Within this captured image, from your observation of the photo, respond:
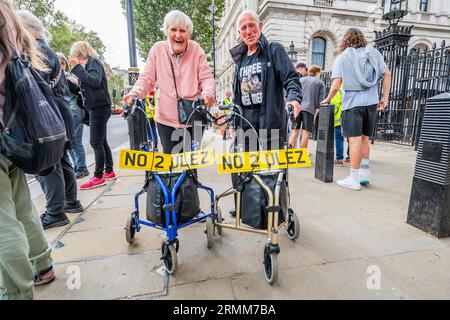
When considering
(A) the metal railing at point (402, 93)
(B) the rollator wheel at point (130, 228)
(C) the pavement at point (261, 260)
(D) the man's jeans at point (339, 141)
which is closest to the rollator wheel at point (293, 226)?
(C) the pavement at point (261, 260)

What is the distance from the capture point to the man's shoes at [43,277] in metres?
1.88

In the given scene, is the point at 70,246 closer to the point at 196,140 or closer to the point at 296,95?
the point at 196,140

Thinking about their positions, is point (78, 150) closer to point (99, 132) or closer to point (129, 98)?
point (99, 132)

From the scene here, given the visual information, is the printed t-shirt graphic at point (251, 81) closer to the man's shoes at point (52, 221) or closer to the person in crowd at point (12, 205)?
the person in crowd at point (12, 205)

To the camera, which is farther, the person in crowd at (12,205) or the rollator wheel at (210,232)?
the rollator wheel at (210,232)

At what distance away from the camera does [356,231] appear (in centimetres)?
263

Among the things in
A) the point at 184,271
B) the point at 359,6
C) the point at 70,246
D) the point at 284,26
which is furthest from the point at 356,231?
the point at 359,6

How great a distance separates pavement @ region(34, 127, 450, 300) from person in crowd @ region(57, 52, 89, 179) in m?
1.39

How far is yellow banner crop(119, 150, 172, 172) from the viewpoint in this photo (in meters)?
2.01

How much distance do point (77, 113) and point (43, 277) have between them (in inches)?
129

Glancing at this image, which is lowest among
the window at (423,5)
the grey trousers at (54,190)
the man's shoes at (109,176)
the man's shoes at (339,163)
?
the man's shoes at (109,176)

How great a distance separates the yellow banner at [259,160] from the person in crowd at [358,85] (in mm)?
2222

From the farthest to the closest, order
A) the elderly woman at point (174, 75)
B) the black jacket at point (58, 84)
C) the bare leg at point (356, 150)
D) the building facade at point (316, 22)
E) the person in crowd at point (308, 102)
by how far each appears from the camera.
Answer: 1. the building facade at point (316, 22)
2. the person in crowd at point (308, 102)
3. the bare leg at point (356, 150)
4. the black jacket at point (58, 84)
5. the elderly woman at point (174, 75)

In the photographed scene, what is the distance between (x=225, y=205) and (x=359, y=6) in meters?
24.0
